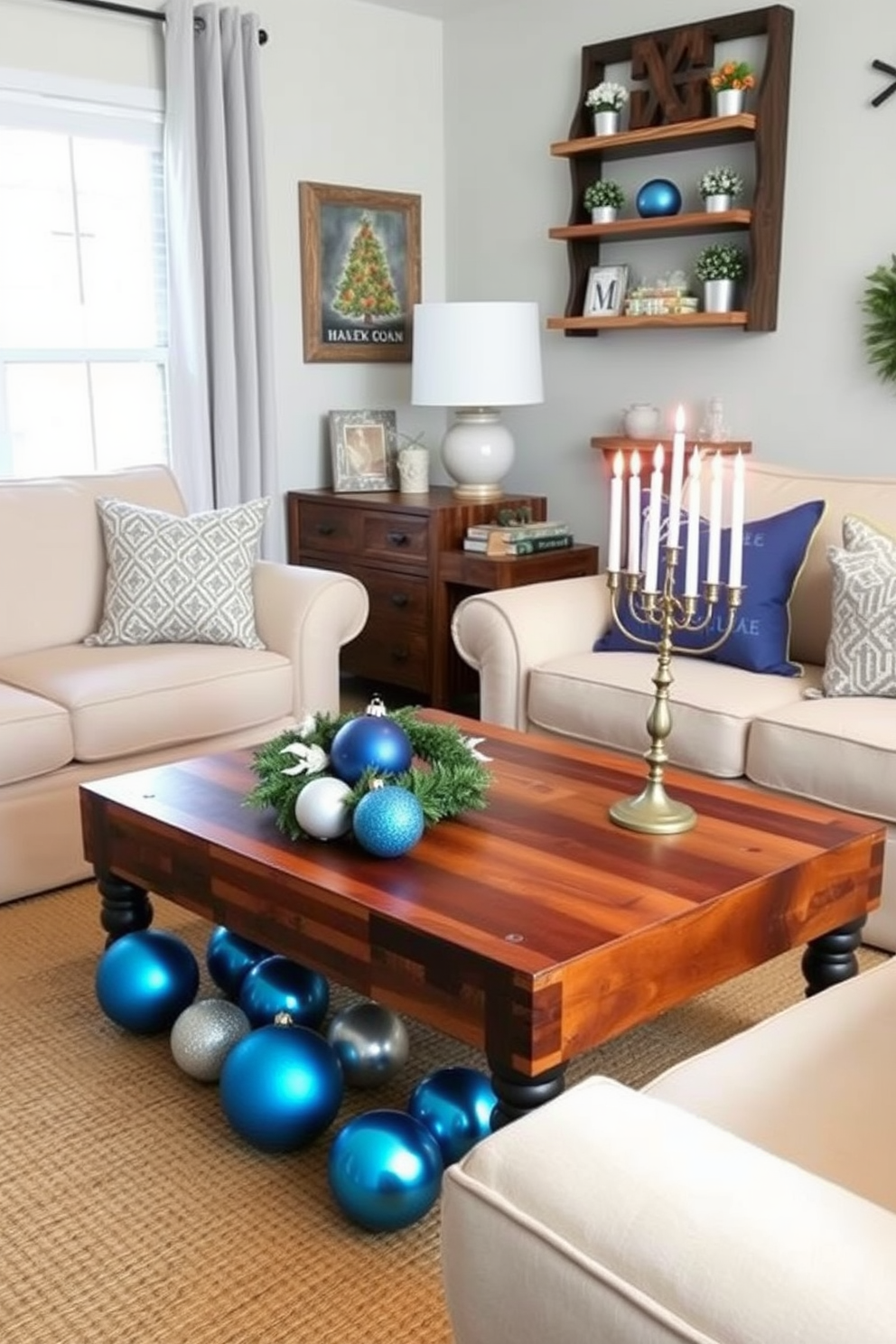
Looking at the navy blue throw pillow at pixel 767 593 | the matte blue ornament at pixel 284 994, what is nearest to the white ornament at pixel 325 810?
the matte blue ornament at pixel 284 994

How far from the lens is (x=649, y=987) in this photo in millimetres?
1785

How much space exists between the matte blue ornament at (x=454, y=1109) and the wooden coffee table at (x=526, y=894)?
178 mm

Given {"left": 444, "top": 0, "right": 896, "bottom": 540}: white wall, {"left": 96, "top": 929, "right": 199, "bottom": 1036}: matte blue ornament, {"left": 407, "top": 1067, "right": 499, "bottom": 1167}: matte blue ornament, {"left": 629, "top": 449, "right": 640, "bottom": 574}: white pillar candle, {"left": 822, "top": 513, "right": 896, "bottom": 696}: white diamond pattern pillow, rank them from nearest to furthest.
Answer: {"left": 407, "top": 1067, "right": 499, "bottom": 1167}: matte blue ornament
{"left": 629, "top": 449, "right": 640, "bottom": 574}: white pillar candle
{"left": 96, "top": 929, "right": 199, "bottom": 1036}: matte blue ornament
{"left": 822, "top": 513, "right": 896, "bottom": 696}: white diamond pattern pillow
{"left": 444, "top": 0, "right": 896, "bottom": 540}: white wall

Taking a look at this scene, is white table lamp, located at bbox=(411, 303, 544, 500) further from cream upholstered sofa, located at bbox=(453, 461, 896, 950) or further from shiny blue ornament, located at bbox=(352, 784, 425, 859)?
shiny blue ornament, located at bbox=(352, 784, 425, 859)

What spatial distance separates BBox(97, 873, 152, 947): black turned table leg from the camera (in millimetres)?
2422

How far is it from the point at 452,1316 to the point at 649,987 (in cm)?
79

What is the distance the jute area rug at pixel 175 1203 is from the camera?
1.69 metres

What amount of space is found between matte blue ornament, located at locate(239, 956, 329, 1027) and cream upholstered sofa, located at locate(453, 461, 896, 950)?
1.04m

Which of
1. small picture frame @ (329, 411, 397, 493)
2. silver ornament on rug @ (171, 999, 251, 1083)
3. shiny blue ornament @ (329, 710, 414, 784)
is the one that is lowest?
silver ornament on rug @ (171, 999, 251, 1083)

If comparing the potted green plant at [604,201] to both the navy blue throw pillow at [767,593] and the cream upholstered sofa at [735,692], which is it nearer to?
the cream upholstered sofa at [735,692]

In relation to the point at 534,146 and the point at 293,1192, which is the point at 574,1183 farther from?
the point at 534,146

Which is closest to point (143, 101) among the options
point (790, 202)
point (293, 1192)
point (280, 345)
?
point (280, 345)

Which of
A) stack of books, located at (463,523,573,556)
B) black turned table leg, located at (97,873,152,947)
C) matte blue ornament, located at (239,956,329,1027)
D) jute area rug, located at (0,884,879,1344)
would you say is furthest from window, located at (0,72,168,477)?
matte blue ornament, located at (239,956,329,1027)

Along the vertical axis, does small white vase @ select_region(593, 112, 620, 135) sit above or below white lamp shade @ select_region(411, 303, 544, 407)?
above
